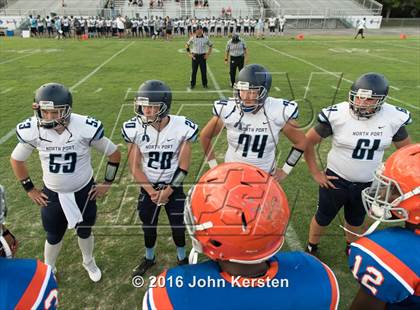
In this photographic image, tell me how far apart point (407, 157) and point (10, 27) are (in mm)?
37302

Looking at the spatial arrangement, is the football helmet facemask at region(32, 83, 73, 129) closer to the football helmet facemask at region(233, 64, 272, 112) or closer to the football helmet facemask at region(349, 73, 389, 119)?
the football helmet facemask at region(233, 64, 272, 112)

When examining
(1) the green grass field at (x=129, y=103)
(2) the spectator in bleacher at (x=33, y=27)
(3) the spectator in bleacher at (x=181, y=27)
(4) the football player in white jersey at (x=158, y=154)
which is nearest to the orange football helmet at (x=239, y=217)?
(4) the football player in white jersey at (x=158, y=154)

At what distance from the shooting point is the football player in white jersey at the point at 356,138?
288 cm

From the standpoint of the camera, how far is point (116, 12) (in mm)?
35656

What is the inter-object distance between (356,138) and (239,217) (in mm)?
1999

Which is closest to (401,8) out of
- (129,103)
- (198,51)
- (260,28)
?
(260,28)

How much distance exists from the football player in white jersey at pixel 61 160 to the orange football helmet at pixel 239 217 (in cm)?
172

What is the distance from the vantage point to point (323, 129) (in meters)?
3.17

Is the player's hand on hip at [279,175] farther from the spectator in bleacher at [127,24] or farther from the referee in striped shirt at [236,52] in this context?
the spectator in bleacher at [127,24]

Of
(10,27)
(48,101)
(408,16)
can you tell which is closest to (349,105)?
(48,101)

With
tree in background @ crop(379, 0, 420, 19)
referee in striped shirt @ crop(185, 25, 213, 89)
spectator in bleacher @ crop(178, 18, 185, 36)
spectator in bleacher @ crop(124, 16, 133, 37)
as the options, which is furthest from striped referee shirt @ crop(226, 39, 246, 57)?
tree in background @ crop(379, 0, 420, 19)

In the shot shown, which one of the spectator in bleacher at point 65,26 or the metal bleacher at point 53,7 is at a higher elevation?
the metal bleacher at point 53,7

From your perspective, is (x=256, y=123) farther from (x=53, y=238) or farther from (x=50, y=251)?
(x=50, y=251)

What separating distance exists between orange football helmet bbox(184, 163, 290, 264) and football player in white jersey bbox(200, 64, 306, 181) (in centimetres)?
160
